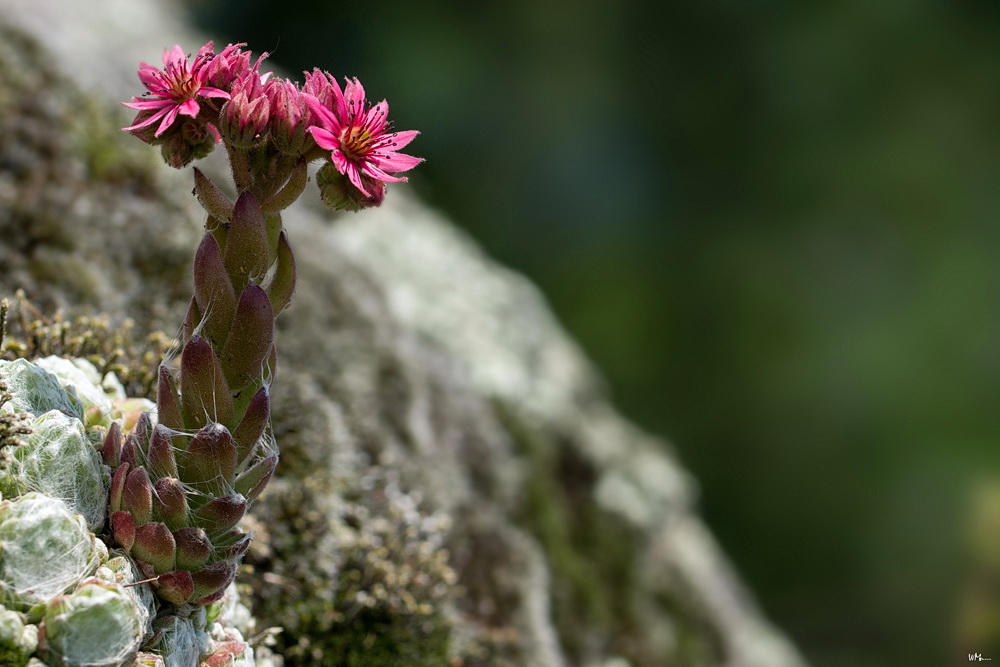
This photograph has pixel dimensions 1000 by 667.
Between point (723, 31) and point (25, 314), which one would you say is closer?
point (25, 314)

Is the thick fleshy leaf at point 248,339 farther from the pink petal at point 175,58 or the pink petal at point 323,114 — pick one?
the pink petal at point 175,58

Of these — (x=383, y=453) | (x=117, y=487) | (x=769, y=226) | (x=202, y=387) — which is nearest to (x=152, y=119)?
(x=202, y=387)

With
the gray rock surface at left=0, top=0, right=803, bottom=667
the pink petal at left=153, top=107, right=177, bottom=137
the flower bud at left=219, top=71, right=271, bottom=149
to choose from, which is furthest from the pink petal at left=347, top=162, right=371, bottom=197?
the gray rock surface at left=0, top=0, right=803, bottom=667

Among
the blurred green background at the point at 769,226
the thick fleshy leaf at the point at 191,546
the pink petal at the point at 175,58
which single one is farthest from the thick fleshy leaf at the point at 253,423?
the blurred green background at the point at 769,226

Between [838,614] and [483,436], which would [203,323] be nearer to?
[483,436]

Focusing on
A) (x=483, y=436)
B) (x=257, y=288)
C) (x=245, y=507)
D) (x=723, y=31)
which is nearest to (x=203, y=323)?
(x=257, y=288)

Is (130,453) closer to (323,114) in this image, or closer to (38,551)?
(38,551)

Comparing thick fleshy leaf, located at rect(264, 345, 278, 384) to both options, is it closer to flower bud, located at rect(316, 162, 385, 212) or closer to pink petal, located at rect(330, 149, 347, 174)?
flower bud, located at rect(316, 162, 385, 212)
